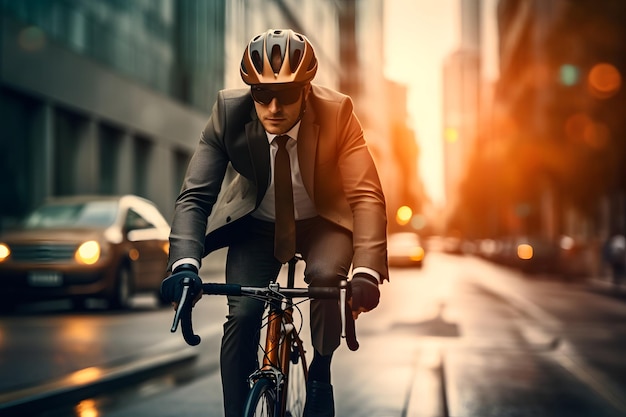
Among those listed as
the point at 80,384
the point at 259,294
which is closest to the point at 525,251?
the point at 80,384

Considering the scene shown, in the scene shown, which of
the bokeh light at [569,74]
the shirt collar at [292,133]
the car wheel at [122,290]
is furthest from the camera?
the bokeh light at [569,74]

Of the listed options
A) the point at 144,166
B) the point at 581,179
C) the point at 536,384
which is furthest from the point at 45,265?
the point at 581,179

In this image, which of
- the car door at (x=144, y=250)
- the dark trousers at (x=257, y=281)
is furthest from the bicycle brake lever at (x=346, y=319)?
the car door at (x=144, y=250)

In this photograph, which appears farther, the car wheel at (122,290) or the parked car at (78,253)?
the car wheel at (122,290)

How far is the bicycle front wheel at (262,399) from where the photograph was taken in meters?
3.27

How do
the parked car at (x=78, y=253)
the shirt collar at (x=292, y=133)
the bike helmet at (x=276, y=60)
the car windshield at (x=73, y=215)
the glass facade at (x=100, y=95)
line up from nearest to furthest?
the bike helmet at (x=276, y=60), the shirt collar at (x=292, y=133), the parked car at (x=78, y=253), the car windshield at (x=73, y=215), the glass facade at (x=100, y=95)

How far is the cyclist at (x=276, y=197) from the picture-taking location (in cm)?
366

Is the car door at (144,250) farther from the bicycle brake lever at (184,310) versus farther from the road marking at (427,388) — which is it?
the bicycle brake lever at (184,310)

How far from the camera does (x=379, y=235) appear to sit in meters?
3.71

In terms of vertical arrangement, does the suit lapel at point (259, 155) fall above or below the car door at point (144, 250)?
above

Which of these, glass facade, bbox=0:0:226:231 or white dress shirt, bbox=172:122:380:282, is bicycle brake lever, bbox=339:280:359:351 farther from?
glass facade, bbox=0:0:226:231

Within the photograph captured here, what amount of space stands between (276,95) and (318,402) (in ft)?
4.34

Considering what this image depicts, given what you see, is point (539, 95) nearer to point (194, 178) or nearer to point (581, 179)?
point (581, 179)

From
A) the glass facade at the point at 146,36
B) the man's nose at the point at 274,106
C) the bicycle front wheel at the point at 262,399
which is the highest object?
the glass facade at the point at 146,36
